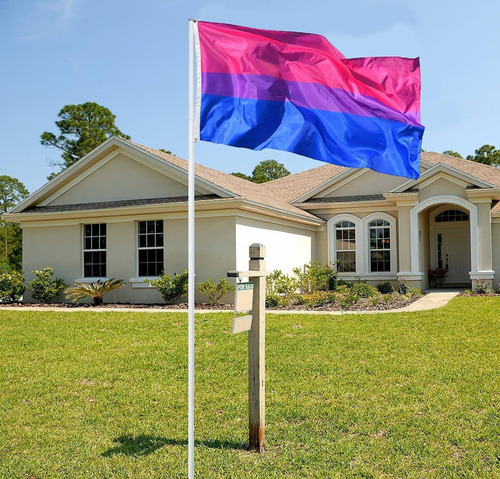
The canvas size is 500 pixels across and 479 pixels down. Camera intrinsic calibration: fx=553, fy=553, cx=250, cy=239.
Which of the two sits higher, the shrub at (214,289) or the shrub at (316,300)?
the shrub at (214,289)

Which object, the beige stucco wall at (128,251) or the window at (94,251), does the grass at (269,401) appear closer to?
the beige stucco wall at (128,251)

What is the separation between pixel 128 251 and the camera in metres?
18.1

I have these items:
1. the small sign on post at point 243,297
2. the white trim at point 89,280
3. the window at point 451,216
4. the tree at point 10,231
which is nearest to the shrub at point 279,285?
the white trim at point 89,280

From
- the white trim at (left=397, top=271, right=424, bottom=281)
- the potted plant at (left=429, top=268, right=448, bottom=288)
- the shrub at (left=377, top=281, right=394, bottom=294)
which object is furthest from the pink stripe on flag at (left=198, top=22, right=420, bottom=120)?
the potted plant at (left=429, top=268, right=448, bottom=288)

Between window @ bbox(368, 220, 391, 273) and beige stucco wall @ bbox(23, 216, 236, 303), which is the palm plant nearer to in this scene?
beige stucco wall @ bbox(23, 216, 236, 303)

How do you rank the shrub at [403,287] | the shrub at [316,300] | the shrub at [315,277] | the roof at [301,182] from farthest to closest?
the roof at [301,182]
the shrub at [403,287]
the shrub at [315,277]
the shrub at [316,300]

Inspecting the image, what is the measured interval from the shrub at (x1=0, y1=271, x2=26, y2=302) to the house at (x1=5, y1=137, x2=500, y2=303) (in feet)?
2.63

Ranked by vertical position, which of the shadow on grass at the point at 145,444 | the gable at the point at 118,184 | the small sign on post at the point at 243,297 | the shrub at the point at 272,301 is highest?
the gable at the point at 118,184

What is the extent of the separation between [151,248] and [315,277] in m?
5.74

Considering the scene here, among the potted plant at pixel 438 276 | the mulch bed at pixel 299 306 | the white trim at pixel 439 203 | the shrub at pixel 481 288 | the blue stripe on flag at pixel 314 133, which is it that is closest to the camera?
the blue stripe on flag at pixel 314 133

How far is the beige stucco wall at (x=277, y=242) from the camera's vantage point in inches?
667

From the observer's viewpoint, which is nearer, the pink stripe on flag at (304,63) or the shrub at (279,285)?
the pink stripe on flag at (304,63)

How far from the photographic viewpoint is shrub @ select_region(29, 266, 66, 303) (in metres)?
18.3

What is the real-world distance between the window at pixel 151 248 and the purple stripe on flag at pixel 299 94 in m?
12.8
